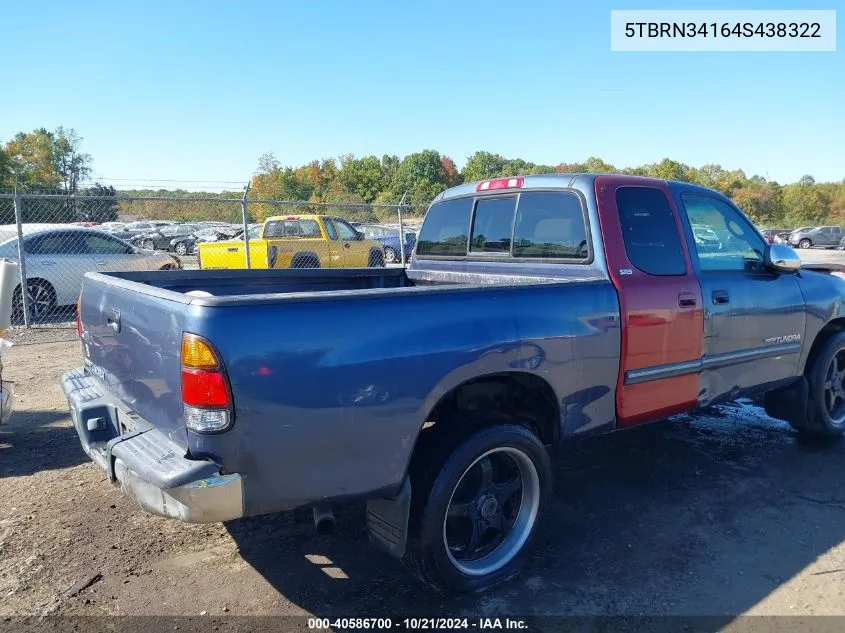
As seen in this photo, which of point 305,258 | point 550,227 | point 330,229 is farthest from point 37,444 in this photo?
point 330,229

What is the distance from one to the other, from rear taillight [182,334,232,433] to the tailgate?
0.24 ft

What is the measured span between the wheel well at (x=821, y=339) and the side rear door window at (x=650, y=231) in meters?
1.83

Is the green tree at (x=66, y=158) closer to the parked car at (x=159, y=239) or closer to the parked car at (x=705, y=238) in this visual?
the parked car at (x=159, y=239)

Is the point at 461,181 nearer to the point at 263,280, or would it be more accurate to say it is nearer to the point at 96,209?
the point at 96,209

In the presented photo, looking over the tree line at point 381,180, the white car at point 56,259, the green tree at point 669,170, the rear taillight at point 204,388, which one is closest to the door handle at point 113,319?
the rear taillight at point 204,388

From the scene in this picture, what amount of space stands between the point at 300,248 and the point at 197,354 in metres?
12.0

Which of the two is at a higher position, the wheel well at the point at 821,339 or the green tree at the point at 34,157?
the green tree at the point at 34,157

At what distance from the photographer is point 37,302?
10258 mm

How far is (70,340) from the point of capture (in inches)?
352

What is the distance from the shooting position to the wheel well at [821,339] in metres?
4.89

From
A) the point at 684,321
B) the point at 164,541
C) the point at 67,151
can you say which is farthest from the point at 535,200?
the point at 67,151

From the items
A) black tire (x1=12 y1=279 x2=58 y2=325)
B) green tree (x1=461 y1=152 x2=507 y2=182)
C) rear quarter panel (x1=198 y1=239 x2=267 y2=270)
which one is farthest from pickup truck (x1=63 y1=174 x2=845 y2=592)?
green tree (x1=461 y1=152 x2=507 y2=182)

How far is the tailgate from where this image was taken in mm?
2445

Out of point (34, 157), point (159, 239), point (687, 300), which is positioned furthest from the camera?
point (34, 157)
